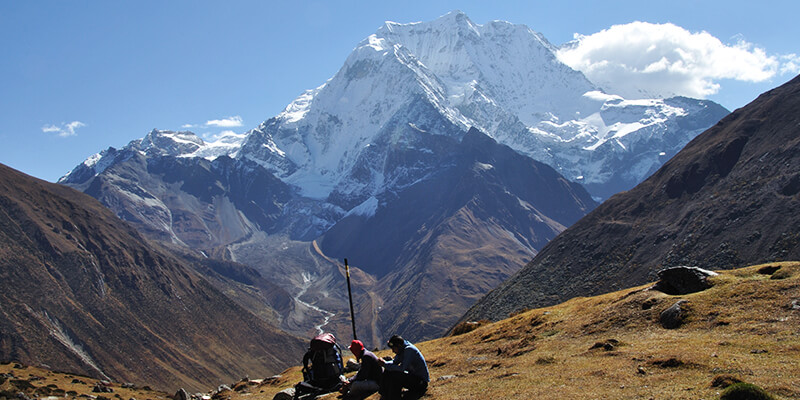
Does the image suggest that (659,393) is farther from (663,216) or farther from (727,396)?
(663,216)

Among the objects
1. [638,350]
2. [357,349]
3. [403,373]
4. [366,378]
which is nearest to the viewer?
[403,373]

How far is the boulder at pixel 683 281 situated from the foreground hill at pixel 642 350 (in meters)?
0.79

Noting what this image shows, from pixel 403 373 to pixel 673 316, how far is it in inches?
646

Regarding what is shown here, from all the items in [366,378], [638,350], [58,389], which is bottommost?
[58,389]

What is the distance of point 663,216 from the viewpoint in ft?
538

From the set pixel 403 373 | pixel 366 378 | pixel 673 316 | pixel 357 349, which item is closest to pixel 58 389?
pixel 357 349

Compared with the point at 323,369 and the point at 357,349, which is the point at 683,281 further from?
the point at 323,369

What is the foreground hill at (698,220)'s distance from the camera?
404ft

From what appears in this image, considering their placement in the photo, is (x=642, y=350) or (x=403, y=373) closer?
(x=403, y=373)

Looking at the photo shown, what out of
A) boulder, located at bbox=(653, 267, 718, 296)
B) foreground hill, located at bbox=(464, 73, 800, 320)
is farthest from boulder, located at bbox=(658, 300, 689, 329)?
foreground hill, located at bbox=(464, 73, 800, 320)

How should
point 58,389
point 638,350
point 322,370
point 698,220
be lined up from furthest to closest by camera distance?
point 698,220, point 58,389, point 638,350, point 322,370

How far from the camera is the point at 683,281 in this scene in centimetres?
3491

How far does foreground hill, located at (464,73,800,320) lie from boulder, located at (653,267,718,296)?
87.9 m

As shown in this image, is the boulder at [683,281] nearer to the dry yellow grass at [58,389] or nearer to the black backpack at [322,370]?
the black backpack at [322,370]
